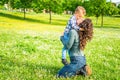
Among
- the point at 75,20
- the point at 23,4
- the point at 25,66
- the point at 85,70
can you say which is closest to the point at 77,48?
the point at 85,70

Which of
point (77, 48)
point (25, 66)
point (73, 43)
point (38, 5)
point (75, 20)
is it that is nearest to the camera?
point (75, 20)

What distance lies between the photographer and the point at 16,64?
14016mm

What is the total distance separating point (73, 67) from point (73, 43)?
898mm

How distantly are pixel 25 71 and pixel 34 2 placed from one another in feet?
285

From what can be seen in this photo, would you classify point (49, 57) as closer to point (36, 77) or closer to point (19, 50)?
point (19, 50)

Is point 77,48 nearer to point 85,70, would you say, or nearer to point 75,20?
point 85,70

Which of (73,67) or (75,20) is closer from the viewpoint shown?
(75,20)

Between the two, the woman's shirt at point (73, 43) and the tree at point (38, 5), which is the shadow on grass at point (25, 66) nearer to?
the woman's shirt at point (73, 43)

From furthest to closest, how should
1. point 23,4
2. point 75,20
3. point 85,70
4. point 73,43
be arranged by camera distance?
point 23,4
point 85,70
point 73,43
point 75,20

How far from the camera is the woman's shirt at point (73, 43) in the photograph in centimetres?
1170

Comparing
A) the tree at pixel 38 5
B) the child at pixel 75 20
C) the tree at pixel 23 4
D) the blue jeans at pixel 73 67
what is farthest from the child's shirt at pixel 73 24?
the tree at pixel 23 4

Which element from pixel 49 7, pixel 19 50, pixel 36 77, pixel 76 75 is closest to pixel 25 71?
pixel 36 77

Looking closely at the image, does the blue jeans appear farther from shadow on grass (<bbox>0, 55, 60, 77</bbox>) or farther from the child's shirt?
the child's shirt

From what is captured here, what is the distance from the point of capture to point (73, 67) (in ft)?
39.7
